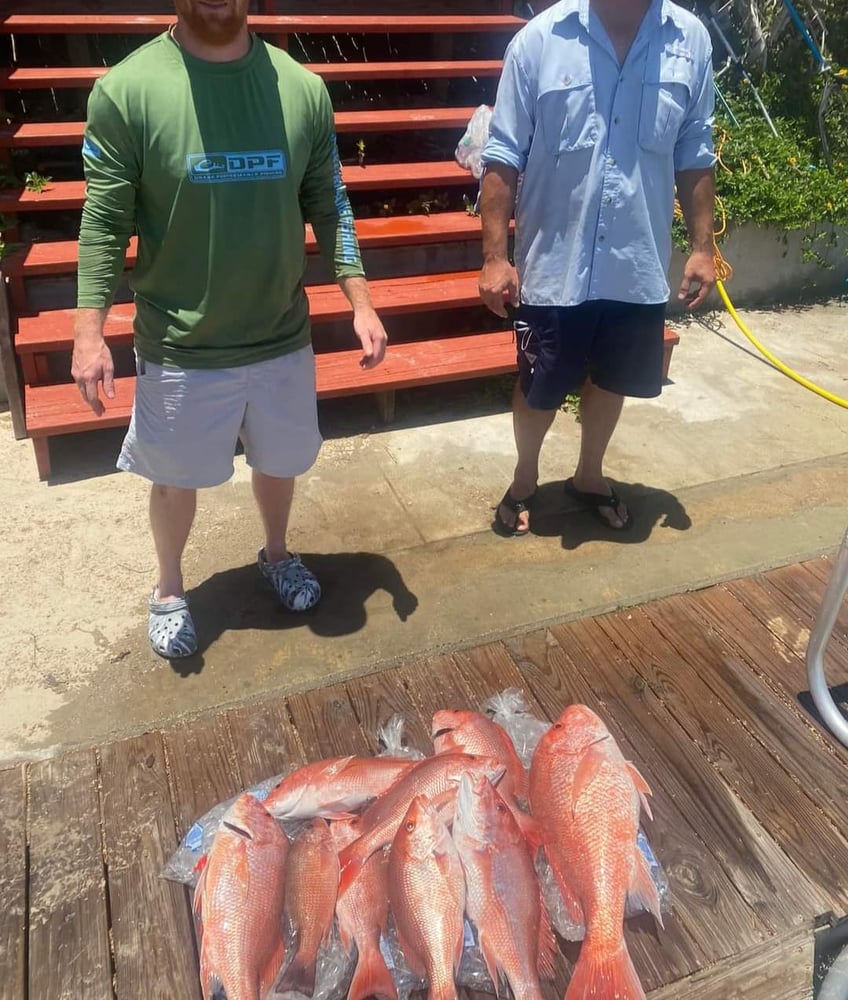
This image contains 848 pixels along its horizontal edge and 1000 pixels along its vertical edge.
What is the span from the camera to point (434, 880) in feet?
5.96

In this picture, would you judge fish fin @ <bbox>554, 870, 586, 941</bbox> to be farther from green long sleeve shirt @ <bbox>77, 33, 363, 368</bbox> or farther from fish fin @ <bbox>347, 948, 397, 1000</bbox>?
green long sleeve shirt @ <bbox>77, 33, 363, 368</bbox>

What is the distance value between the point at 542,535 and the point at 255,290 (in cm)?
174

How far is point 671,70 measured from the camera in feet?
9.51

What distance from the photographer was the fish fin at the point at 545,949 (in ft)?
6.06

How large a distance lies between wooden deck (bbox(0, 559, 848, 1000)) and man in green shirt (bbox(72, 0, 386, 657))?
2.20 ft

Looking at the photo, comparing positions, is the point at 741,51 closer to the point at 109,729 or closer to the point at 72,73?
the point at 72,73

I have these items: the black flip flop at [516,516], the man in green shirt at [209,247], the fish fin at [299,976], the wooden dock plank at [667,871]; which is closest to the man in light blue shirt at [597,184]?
the black flip flop at [516,516]

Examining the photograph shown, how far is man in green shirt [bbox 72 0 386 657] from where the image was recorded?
7.16 feet

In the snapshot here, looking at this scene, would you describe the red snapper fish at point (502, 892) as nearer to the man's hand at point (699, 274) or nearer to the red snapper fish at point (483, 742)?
the red snapper fish at point (483, 742)

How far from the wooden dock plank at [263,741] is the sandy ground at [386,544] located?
232 mm

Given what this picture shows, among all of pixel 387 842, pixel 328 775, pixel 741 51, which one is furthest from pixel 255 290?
pixel 741 51

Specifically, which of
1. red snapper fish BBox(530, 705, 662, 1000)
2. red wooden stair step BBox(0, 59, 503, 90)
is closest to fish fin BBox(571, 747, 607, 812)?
red snapper fish BBox(530, 705, 662, 1000)

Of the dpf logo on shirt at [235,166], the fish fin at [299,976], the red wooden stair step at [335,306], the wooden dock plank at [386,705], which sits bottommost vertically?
the wooden dock plank at [386,705]

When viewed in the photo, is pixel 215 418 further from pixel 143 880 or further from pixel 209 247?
pixel 143 880
